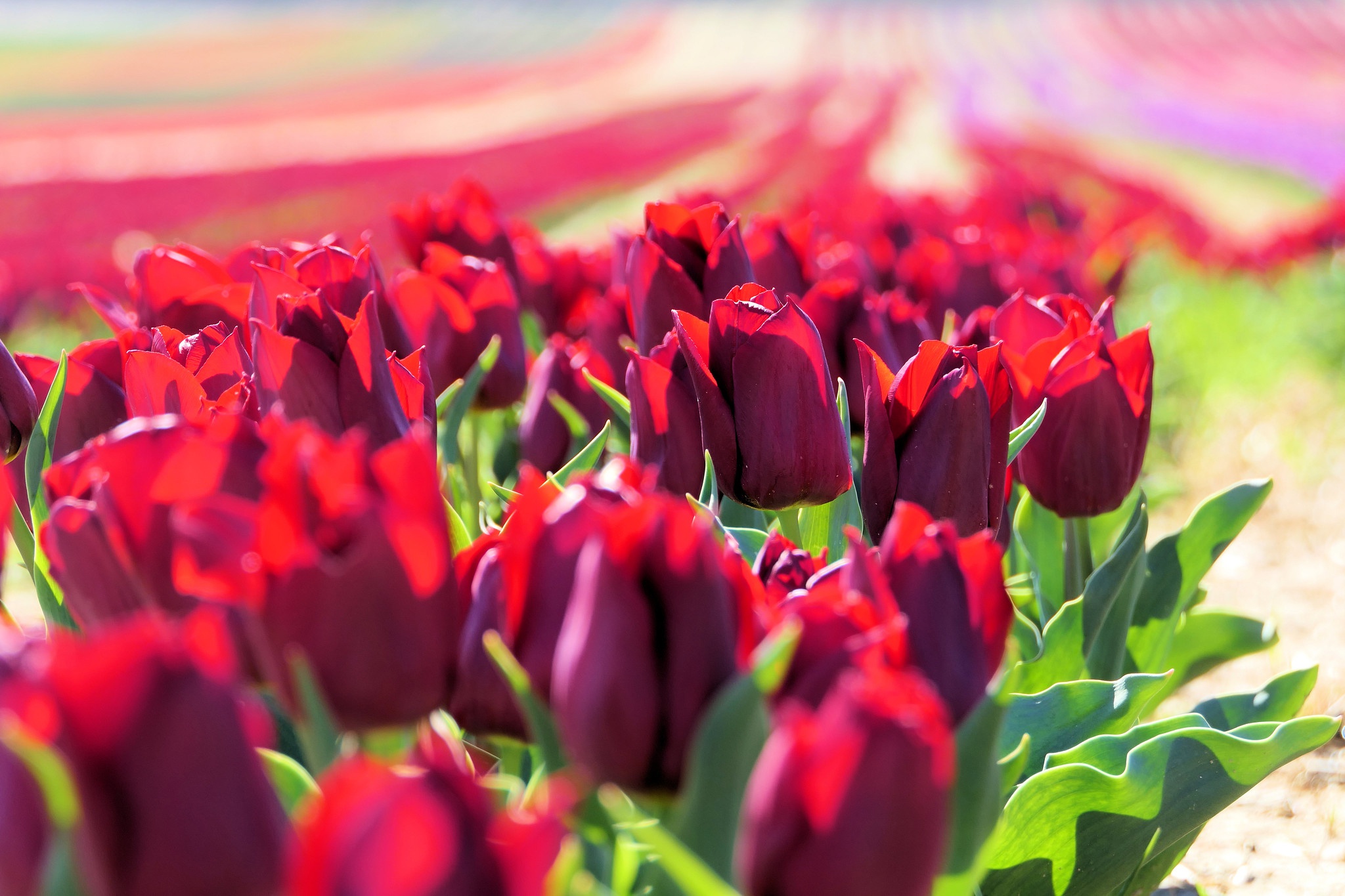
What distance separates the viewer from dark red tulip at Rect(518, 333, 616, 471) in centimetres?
173

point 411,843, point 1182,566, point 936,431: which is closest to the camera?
point 411,843

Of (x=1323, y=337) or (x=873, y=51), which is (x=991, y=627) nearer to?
(x=1323, y=337)

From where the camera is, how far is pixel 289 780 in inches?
31.7

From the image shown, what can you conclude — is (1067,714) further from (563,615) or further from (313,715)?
(313,715)

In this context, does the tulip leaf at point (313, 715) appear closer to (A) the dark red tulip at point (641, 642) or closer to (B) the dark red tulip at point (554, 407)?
(A) the dark red tulip at point (641, 642)

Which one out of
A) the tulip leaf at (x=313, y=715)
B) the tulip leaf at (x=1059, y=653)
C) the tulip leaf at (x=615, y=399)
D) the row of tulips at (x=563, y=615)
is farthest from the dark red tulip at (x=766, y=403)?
the tulip leaf at (x=313, y=715)

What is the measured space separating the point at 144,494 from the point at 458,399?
28.8 inches

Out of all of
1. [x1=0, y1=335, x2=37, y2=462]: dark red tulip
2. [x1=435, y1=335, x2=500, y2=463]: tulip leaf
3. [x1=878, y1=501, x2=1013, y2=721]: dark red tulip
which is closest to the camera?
[x1=878, y1=501, x2=1013, y2=721]: dark red tulip

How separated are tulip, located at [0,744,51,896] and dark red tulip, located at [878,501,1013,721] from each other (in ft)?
1.57

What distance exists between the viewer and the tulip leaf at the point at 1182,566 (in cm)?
165

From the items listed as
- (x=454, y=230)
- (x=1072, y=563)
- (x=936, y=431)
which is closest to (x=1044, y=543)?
(x=1072, y=563)

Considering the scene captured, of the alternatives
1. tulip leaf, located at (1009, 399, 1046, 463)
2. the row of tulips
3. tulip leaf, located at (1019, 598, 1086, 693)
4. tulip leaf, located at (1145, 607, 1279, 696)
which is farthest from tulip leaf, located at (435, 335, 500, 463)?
tulip leaf, located at (1145, 607, 1279, 696)

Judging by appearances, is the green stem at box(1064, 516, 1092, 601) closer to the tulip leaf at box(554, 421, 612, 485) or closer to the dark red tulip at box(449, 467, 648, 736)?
the tulip leaf at box(554, 421, 612, 485)

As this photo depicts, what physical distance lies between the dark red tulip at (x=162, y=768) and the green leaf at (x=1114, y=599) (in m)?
1.11
